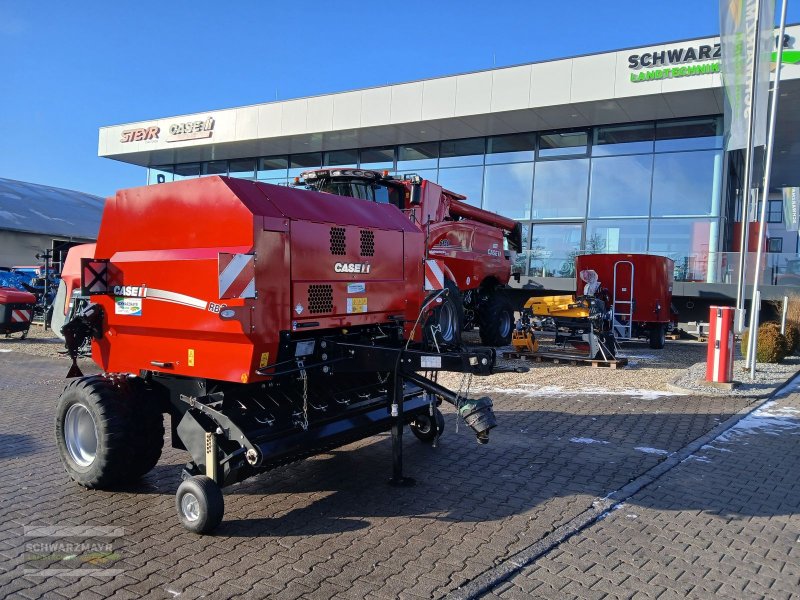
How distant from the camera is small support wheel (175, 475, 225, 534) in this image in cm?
392

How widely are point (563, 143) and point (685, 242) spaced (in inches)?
217

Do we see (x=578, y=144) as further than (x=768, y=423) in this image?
Yes

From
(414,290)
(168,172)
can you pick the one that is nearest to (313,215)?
(414,290)

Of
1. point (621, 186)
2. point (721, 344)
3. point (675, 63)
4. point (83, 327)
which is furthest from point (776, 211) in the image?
point (83, 327)

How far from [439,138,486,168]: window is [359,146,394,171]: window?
2317 mm

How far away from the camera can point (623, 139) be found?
2066 cm

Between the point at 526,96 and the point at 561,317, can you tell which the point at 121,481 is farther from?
the point at 526,96

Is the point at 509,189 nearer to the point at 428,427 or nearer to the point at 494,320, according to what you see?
the point at 494,320

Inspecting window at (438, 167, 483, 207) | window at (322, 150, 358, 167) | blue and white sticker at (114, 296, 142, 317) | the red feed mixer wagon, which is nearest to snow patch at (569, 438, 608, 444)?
blue and white sticker at (114, 296, 142, 317)

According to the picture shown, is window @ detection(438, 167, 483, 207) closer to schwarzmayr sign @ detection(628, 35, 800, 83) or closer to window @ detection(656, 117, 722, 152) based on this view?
window @ detection(656, 117, 722, 152)

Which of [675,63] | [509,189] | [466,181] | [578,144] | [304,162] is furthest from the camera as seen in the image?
[304,162]

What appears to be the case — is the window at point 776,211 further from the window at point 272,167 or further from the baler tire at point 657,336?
the window at point 272,167

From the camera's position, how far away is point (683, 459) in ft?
18.7

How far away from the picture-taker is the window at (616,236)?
2002 centimetres
